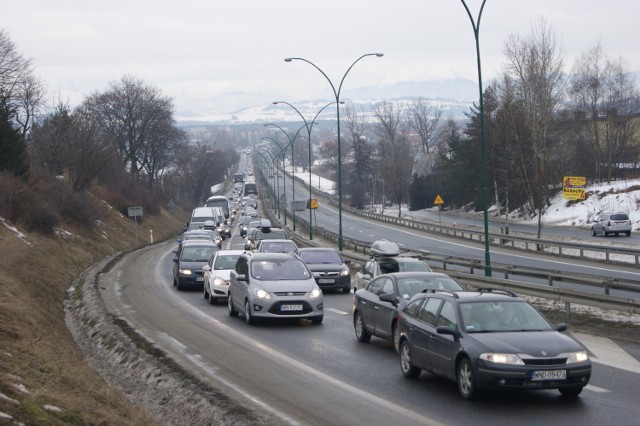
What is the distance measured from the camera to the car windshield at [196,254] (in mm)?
32312

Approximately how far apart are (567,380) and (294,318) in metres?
10.2

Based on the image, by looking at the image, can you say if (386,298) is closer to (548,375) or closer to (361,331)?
(361,331)

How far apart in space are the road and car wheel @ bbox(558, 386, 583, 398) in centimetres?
9

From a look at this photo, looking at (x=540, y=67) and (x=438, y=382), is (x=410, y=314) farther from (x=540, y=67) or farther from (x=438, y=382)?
(x=540, y=67)

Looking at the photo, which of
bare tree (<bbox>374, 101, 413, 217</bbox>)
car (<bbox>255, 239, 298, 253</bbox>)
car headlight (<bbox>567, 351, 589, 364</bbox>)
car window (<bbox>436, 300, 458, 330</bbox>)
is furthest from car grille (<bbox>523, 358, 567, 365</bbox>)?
bare tree (<bbox>374, 101, 413, 217</bbox>)

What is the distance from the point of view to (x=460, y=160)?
3959 inches

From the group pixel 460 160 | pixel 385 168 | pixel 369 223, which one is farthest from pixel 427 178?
pixel 369 223

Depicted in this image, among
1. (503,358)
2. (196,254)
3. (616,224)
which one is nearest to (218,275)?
(196,254)

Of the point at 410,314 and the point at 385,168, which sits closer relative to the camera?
the point at 410,314

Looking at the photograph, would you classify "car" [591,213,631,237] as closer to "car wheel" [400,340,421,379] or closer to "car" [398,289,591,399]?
"car" [398,289,591,399]

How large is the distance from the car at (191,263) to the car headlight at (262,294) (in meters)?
10.6

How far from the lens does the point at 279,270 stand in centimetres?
2173

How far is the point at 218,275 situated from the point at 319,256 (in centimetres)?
514

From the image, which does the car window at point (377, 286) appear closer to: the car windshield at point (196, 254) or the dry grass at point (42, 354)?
the dry grass at point (42, 354)
